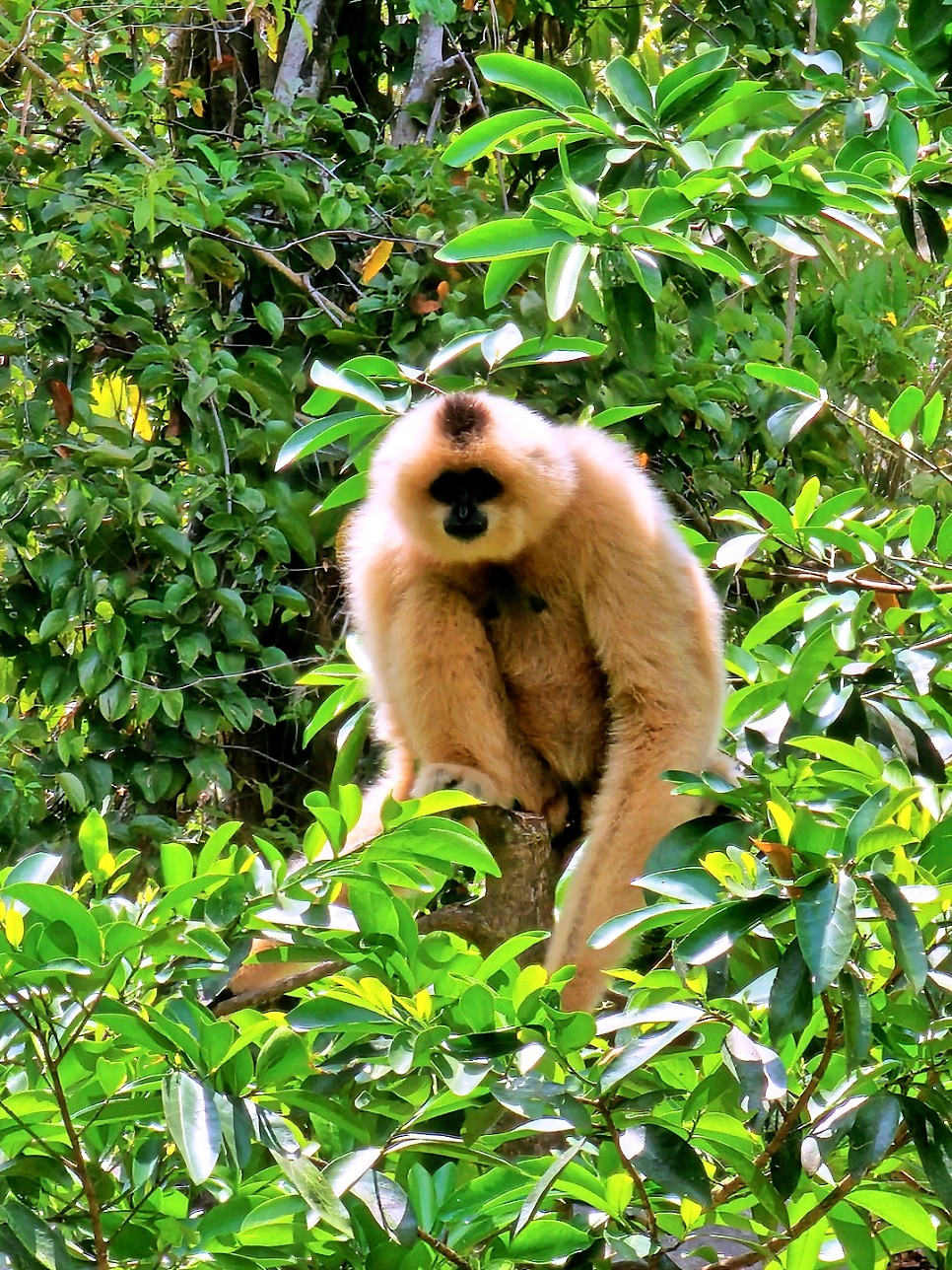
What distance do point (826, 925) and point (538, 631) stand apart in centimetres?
220

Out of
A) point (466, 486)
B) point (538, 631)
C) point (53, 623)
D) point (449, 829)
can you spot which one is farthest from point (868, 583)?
point (53, 623)

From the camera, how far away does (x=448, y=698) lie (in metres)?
3.41

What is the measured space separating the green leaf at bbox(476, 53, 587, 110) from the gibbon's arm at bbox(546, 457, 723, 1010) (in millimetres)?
1624

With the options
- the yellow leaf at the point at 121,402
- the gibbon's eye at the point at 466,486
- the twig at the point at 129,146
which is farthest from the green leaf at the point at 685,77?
the yellow leaf at the point at 121,402

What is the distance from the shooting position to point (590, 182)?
86.1 inches

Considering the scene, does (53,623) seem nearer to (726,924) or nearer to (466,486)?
(466,486)

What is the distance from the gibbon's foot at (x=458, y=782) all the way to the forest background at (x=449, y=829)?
216mm

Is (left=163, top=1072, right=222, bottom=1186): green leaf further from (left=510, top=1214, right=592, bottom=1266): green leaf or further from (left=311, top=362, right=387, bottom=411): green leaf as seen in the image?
(left=311, top=362, right=387, bottom=411): green leaf

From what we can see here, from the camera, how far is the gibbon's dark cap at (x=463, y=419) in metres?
3.74

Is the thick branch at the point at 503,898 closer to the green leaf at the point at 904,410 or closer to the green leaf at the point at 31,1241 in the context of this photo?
the green leaf at the point at 904,410

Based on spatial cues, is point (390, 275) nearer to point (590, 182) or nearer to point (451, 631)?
point (451, 631)

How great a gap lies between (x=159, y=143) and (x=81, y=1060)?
4.12 m

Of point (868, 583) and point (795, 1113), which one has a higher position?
point (868, 583)

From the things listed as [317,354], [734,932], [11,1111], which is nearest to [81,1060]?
[11,1111]
